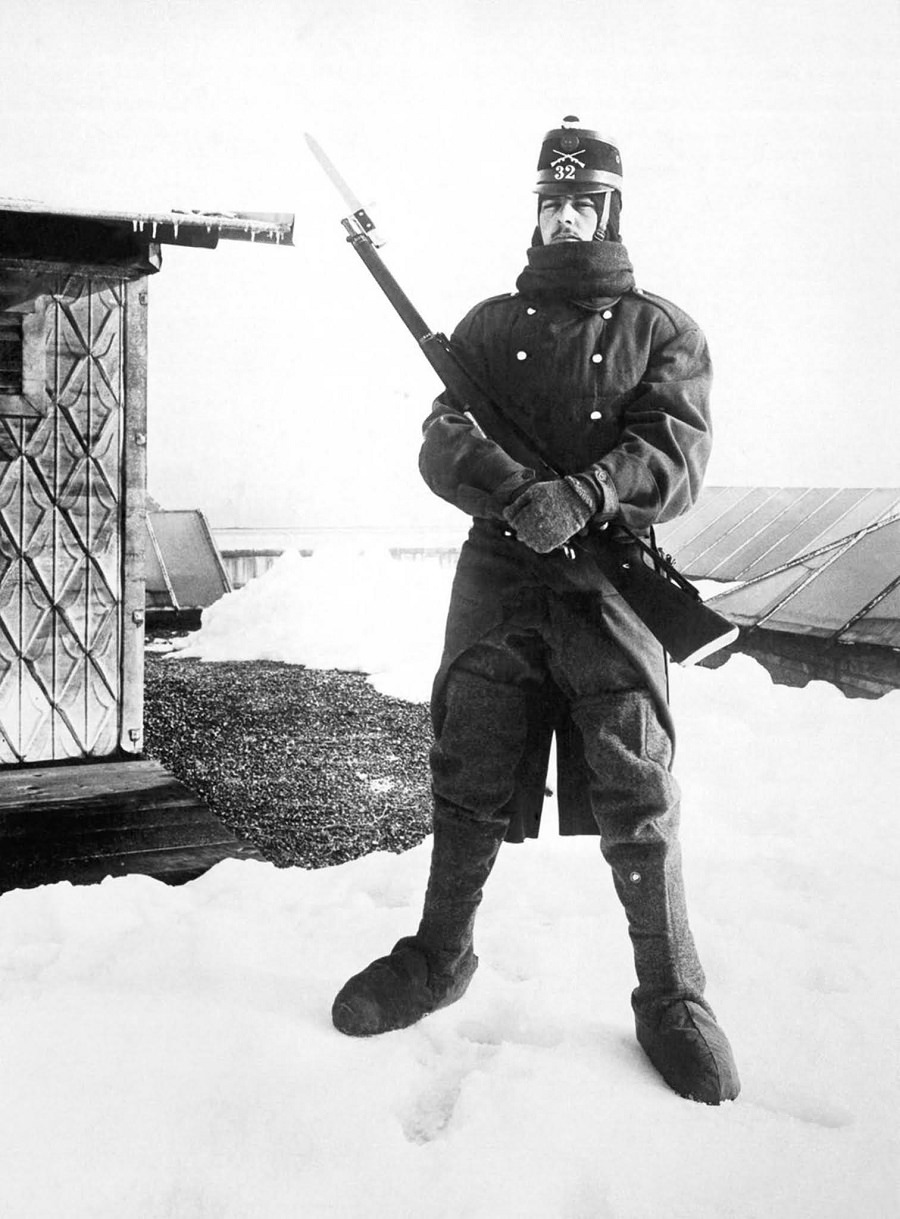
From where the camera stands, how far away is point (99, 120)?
437 centimetres

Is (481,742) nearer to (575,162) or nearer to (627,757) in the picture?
(627,757)

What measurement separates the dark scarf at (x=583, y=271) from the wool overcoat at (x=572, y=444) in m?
0.02

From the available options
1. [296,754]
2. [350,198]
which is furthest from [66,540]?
[350,198]

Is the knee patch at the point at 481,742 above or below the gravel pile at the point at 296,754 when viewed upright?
above

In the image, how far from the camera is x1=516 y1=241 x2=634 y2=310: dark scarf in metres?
2.10

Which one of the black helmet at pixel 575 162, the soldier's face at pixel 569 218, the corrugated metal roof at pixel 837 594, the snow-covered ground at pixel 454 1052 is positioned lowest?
the snow-covered ground at pixel 454 1052

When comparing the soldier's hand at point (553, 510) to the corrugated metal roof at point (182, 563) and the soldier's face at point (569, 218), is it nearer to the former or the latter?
the soldier's face at point (569, 218)

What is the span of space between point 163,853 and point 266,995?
1261 mm

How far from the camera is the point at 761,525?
25.6ft

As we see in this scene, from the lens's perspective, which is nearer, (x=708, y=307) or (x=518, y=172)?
(x=518, y=172)

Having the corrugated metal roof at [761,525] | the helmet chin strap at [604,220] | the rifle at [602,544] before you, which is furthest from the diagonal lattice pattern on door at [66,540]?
the corrugated metal roof at [761,525]

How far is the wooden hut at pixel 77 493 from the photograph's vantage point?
4367 mm

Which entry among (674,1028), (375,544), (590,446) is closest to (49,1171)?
(674,1028)

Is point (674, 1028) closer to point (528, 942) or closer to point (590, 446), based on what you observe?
point (528, 942)
